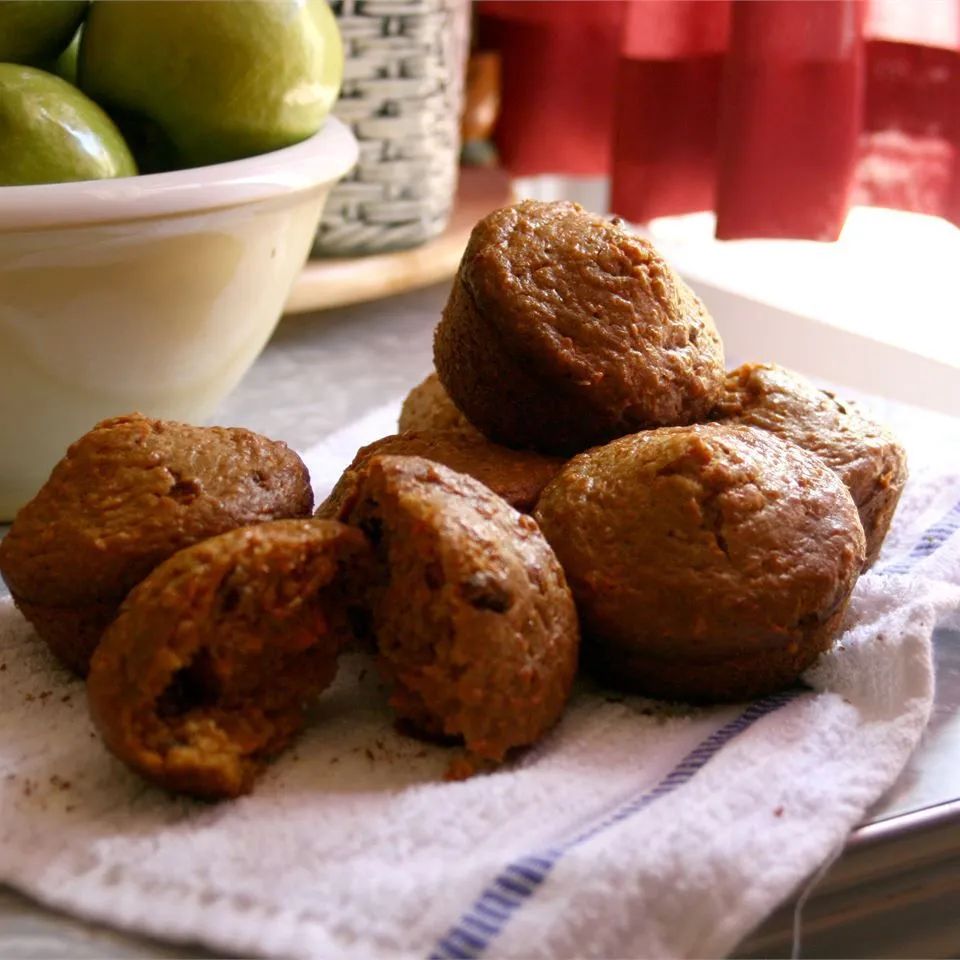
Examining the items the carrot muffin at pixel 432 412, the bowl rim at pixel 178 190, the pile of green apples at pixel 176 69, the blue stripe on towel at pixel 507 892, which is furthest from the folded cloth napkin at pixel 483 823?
the pile of green apples at pixel 176 69

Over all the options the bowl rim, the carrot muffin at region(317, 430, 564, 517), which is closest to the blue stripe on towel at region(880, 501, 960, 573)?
the carrot muffin at region(317, 430, 564, 517)

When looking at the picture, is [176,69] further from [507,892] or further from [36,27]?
[507,892]

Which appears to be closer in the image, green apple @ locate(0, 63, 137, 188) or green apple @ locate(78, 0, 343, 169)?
green apple @ locate(0, 63, 137, 188)

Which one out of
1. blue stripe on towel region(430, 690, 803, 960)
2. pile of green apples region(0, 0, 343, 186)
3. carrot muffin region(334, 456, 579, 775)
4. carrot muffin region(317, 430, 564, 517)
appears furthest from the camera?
pile of green apples region(0, 0, 343, 186)

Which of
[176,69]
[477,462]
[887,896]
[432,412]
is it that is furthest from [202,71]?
[887,896]

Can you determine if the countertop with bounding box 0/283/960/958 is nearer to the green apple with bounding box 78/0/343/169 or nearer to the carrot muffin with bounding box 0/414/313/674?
the carrot muffin with bounding box 0/414/313/674

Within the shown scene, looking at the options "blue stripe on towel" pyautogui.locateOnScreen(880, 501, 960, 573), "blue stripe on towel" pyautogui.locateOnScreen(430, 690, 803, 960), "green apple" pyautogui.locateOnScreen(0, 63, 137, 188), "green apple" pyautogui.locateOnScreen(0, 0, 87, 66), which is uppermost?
"green apple" pyautogui.locateOnScreen(0, 0, 87, 66)

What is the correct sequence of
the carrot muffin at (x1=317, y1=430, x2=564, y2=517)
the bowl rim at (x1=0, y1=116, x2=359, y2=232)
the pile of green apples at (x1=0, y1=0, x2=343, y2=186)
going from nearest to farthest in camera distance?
1. the carrot muffin at (x1=317, y1=430, x2=564, y2=517)
2. the bowl rim at (x1=0, y1=116, x2=359, y2=232)
3. the pile of green apples at (x1=0, y1=0, x2=343, y2=186)
